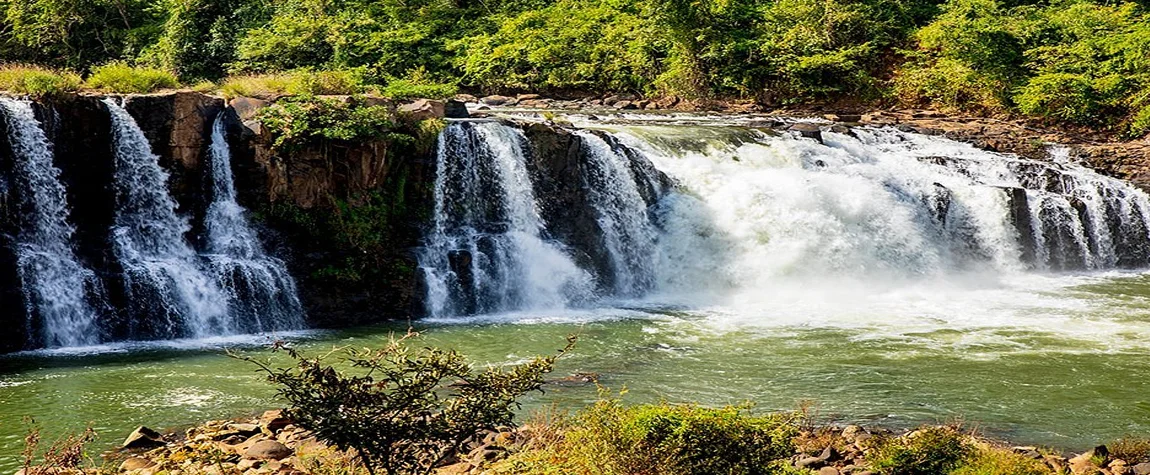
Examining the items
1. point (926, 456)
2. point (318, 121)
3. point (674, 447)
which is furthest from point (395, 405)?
point (318, 121)

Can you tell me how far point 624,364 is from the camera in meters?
12.1

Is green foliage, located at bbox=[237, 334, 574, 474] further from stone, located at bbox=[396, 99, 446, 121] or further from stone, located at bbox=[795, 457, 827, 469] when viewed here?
stone, located at bbox=[396, 99, 446, 121]

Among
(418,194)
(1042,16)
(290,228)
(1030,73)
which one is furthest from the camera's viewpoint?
(1042,16)

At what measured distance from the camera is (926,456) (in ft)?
24.0

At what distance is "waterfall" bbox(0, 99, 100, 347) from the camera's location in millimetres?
13289

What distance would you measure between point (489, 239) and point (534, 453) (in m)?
10.1

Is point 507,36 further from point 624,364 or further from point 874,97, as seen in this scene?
point 624,364

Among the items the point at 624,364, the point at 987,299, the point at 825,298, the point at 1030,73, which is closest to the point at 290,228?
the point at 624,364

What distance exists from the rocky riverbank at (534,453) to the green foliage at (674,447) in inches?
2.0

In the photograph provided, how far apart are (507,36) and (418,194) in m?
16.7

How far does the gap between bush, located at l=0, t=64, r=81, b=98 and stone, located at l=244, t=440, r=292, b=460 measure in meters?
8.51

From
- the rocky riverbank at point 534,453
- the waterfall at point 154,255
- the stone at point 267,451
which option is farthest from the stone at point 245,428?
the waterfall at point 154,255

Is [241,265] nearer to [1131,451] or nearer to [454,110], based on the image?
[454,110]

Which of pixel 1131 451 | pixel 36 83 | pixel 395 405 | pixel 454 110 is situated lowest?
pixel 1131 451
